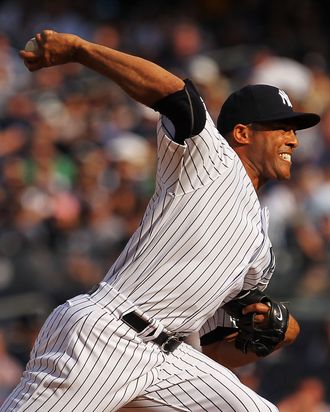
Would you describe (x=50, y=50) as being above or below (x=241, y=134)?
above

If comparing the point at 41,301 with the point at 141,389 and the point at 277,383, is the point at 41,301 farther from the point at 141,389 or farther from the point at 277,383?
the point at 141,389

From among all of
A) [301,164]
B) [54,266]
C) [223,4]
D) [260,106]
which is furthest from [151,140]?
[260,106]

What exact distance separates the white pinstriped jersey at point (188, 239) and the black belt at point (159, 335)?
35 millimetres

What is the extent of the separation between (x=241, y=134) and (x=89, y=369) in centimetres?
109

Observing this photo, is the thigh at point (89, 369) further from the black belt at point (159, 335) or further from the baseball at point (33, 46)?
the baseball at point (33, 46)

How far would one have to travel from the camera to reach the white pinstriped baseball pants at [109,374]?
3590 mm

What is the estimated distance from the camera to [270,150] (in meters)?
4.02

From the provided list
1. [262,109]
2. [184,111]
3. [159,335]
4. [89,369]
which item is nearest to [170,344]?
[159,335]

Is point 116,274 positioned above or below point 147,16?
above

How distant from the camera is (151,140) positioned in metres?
10.0

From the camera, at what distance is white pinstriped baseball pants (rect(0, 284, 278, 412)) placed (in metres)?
3.59

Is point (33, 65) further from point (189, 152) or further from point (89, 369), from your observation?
point (89, 369)

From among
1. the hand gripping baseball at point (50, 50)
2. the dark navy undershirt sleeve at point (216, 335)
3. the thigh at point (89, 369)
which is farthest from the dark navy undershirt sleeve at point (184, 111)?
the dark navy undershirt sleeve at point (216, 335)

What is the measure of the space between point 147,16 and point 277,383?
261 inches
